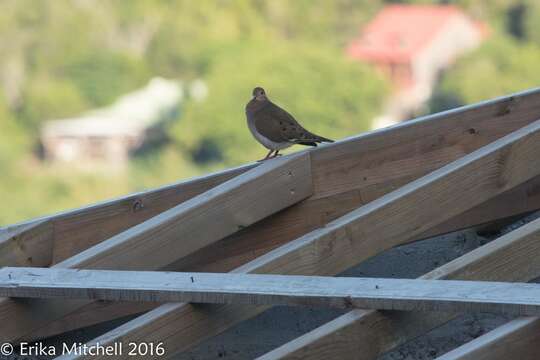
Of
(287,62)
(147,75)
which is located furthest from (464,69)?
(147,75)

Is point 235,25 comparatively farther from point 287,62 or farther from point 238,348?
point 238,348

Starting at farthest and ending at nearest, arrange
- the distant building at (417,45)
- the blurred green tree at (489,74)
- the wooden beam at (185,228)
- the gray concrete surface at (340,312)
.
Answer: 1. the distant building at (417,45)
2. the blurred green tree at (489,74)
3. the gray concrete surface at (340,312)
4. the wooden beam at (185,228)

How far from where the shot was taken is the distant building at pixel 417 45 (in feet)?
Result: 339

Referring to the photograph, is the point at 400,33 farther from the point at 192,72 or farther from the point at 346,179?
the point at 346,179

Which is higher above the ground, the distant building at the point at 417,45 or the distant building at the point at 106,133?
the distant building at the point at 417,45

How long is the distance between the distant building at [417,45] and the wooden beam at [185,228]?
320 ft

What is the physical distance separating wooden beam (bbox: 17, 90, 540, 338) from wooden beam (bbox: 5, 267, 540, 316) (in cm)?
50

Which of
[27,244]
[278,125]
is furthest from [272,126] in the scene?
[27,244]

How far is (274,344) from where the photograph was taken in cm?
414

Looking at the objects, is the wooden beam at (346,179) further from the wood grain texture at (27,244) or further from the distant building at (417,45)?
the distant building at (417,45)

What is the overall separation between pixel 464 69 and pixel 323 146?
91987mm

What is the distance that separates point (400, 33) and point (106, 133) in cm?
2607

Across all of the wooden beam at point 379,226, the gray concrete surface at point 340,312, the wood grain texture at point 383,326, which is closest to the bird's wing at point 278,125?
the gray concrete surface at point 340,312

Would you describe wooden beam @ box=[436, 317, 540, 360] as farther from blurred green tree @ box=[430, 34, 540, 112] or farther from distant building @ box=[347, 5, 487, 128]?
distant building @ box=[347, 5, 487, 128]
